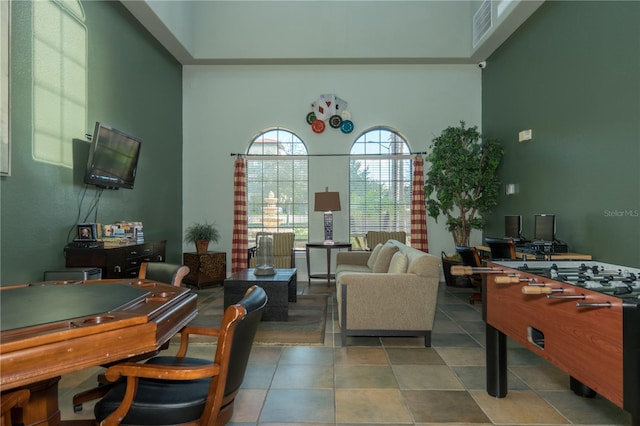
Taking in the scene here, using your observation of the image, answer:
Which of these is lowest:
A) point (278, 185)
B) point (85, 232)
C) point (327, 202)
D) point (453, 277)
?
point (453, 277)

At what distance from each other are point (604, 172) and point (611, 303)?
3.05m

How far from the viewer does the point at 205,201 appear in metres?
7.04

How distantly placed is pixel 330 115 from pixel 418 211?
2266mm

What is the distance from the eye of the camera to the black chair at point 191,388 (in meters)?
1.29

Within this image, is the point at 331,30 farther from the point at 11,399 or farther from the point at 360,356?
the point at 11,399

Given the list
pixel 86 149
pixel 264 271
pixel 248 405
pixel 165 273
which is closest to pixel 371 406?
pixel 248 405

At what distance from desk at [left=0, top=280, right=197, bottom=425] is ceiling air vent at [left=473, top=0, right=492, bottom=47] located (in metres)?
6.05

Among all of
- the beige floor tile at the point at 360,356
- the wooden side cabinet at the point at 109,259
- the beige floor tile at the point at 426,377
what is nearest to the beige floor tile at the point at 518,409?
the beige floor tile at the point at 426,377

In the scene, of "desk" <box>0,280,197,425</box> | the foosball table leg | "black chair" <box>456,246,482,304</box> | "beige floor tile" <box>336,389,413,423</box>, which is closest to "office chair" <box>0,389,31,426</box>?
"desk" <box>0,280,197,425</box>

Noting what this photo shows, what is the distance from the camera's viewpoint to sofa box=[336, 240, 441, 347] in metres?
3.44

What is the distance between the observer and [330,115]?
22.6 feet

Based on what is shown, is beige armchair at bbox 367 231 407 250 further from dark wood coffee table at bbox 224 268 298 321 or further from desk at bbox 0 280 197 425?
desk at bbox 0 280 197 425

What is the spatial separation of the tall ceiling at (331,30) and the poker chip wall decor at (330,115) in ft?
2.30

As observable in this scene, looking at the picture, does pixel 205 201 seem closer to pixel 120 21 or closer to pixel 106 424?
pixel 120 21
